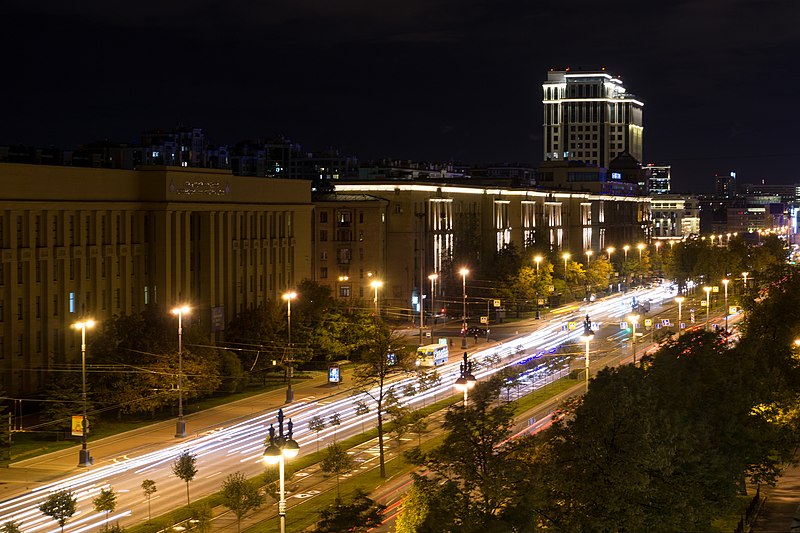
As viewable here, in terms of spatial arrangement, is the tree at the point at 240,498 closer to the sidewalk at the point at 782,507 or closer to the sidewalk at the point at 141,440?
the sidewalk at the point at 141,440

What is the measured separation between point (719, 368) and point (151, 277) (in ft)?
133

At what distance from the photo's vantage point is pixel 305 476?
47.0m

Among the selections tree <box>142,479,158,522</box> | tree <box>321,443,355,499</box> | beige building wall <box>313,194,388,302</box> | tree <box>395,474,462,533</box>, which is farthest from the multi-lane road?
beige building wall <box>313,194,388,302</box>

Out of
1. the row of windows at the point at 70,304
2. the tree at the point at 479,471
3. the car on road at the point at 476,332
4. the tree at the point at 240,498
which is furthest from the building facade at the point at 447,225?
the tree at the point at 479,471

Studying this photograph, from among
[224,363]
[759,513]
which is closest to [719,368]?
[759,513]

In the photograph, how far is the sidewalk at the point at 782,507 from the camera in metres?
41.9

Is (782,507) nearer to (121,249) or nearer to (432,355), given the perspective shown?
(432,355)

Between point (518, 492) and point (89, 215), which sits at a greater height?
point (89, 215)

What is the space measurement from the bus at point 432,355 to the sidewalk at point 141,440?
6.82m

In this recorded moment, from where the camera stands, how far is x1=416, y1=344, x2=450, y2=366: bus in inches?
3054

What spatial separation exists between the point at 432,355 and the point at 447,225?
4274 centimetres

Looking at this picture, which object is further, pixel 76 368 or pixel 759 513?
pixel 76 368

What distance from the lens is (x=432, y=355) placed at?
78125 mm

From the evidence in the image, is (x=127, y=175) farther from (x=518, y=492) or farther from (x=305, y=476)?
(x=518, y=492)
